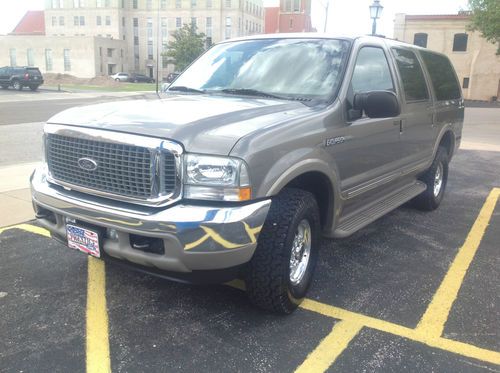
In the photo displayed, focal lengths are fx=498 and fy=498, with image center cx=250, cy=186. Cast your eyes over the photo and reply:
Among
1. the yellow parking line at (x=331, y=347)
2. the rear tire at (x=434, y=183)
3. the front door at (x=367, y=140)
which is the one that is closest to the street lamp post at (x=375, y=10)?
the rear tire at (x=434, y=183)

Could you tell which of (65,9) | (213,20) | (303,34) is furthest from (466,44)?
(65,9)

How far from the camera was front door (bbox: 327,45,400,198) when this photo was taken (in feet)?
12.9

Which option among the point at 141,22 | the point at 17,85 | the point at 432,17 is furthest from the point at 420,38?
the point at 141,22

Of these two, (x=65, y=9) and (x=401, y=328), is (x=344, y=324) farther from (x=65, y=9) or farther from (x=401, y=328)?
(x=65, y=9)

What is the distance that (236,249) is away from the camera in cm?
291

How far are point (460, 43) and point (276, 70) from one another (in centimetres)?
4409

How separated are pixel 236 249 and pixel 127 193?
0.77m

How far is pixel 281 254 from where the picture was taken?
3.21 metres

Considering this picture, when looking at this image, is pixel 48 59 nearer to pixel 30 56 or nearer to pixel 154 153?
pixel 30 56

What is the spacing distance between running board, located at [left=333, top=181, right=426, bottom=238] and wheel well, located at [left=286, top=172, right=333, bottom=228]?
0.18 m

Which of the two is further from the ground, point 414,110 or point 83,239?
point 414,110

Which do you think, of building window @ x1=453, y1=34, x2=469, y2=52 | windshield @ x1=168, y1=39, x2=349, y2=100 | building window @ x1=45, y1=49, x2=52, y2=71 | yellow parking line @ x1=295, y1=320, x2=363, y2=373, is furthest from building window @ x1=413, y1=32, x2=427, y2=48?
building window @ x1=45, y1=49, x2=52, y2=71

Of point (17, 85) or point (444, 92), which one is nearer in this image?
point (444, 92)

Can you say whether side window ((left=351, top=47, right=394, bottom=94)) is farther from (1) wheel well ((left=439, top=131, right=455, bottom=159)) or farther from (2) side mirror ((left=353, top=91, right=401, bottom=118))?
(1) wheel well ((left=439, top=131, right=455, bottom=159))
